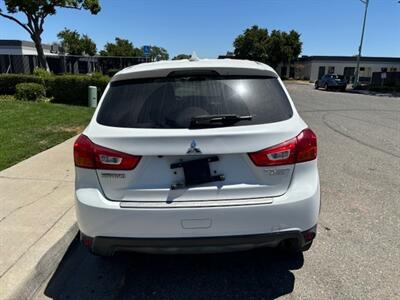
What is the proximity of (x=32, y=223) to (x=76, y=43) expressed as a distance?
200 feet

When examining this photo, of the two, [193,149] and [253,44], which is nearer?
[193,149]

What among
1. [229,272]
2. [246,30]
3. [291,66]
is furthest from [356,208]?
[246,30]

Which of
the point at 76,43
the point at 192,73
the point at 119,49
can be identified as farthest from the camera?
the point at 119,49

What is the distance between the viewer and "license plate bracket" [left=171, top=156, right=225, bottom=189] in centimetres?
257

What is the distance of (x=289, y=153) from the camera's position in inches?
104

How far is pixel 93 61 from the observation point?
2056 inches

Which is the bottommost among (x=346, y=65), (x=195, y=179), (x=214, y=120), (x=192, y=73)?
(x=195, y=179)

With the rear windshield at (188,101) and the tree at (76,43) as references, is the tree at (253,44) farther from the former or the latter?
the rear windshield at (188,101)

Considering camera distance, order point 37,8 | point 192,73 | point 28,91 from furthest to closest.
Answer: point 37,8, point 28,91, point 192,73

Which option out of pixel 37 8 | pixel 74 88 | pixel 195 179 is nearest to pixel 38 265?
pixel 195 179

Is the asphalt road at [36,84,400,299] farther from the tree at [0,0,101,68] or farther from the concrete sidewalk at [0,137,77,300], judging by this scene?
the tree at [0,0,101,68]

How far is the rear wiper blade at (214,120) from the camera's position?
263cm

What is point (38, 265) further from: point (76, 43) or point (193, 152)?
point (76, 43)

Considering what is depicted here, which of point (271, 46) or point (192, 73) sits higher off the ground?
point (271, 46)
